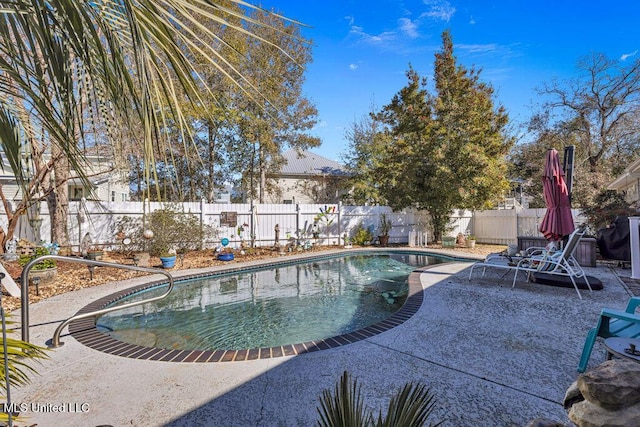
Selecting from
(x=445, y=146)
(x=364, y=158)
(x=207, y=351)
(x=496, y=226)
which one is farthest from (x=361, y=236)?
(x=207, y=351)

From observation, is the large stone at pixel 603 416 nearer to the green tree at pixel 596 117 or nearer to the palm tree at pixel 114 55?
the palm tree at pixel 114 55

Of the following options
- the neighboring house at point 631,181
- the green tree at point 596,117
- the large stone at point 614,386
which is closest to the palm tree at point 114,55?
the large stone at point 614,386

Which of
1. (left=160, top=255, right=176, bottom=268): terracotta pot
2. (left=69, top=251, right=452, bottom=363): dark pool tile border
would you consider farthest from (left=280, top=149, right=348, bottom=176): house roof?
(left=69, top=251, right=452, bottom=363): dark pool tile border

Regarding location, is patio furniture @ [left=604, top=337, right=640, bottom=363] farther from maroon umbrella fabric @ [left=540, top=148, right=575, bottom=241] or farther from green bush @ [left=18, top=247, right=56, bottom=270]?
green bush @ [left=18, top=247, right=56, bottom=270]

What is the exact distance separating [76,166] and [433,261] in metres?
10.2

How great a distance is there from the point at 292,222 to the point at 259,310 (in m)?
7.29

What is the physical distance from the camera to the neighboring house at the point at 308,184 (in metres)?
21.4

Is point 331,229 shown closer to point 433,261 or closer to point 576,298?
point 433,261

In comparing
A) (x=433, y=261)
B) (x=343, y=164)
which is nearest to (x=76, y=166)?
(x=433, y=261)

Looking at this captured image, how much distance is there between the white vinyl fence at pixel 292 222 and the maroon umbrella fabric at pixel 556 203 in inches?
230

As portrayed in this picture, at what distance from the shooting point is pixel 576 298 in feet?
15.7

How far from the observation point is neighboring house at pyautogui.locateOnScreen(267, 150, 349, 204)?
70.1 ft

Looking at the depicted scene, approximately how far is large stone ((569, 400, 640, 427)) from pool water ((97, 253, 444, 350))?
2937mm

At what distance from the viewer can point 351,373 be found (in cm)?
267
